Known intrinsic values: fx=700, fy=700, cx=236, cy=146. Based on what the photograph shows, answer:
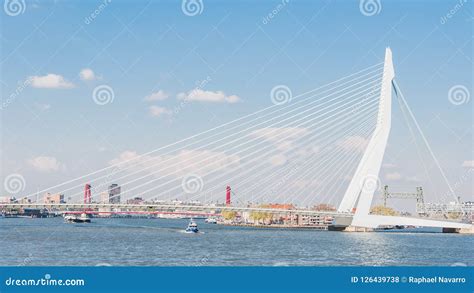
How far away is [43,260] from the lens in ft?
81.2

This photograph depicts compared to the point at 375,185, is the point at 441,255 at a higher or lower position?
lower

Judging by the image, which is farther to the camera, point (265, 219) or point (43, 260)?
point (265, 219)

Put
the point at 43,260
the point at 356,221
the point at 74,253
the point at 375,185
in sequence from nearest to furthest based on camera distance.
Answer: the point at 43,260
the point at 74,253
the point at 375,185
the point at 356,221

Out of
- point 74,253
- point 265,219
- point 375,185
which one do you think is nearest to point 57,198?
point 265,219

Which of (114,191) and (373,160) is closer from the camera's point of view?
(373,160)

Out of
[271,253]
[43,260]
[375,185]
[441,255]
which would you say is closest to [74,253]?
[43,260]

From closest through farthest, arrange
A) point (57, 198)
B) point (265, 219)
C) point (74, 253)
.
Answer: point (74, 253), point (57, 198), point (265, 219)
